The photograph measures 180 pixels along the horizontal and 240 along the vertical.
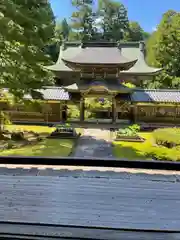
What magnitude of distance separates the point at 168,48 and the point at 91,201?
27805 mm

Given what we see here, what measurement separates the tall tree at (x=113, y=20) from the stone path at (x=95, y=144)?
30.6m

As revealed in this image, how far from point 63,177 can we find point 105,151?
10.6 metres

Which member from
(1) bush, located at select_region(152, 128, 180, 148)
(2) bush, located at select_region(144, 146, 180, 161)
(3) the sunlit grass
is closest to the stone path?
(3) the sunlit grass

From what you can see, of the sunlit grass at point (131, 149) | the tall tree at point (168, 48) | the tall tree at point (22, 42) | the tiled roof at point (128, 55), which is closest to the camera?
the tall tree at point (22, 42)

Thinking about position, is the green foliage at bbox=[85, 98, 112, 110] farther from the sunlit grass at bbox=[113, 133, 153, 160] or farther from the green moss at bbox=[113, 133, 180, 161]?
the green moss at bbox=[113, 133, 180, 161]

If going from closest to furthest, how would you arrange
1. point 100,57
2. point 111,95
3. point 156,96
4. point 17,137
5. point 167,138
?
point 167,138
point 17,137
point 111,95
point 156,96
point 100,57

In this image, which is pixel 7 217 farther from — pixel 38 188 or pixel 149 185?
pixel 149 185

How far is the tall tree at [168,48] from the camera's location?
2791cm

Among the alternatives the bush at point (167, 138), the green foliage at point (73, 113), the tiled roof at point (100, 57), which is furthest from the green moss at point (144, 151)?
the green foliage at point (73, 113)

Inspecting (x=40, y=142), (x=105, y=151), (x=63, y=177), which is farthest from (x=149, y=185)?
(x=40, y=142)

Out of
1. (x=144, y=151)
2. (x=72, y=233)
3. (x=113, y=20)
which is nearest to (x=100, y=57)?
(x=144, y=151)

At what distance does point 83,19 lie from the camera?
43.6 m

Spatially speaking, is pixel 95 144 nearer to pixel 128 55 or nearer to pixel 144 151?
pixel 144 151

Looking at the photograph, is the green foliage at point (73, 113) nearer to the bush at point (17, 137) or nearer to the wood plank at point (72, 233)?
the bush at point (17, 137)
